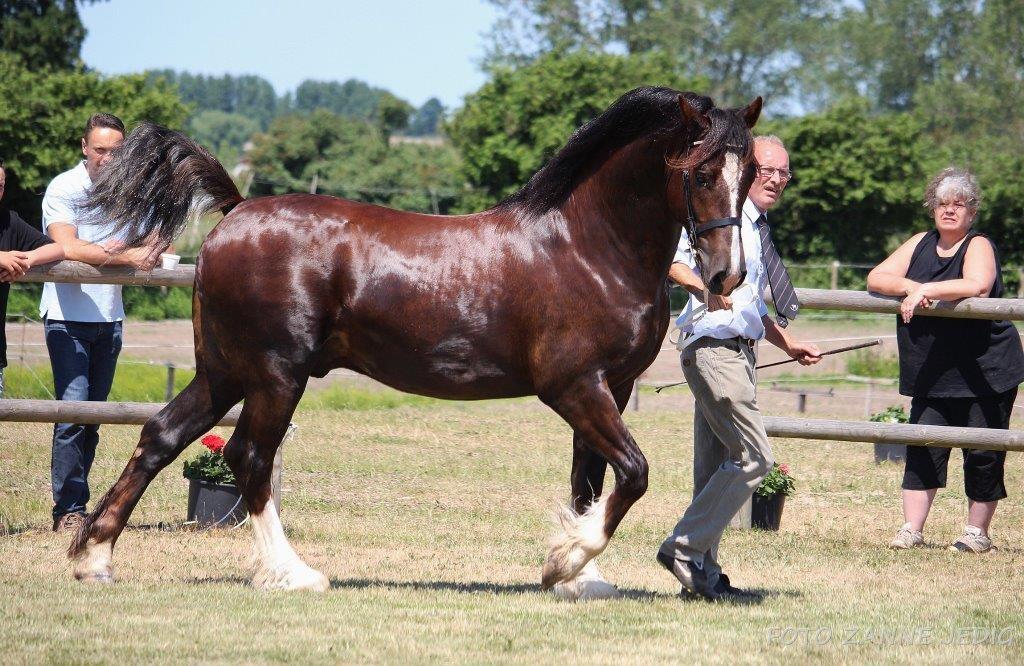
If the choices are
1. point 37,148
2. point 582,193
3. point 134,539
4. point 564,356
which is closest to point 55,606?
point 134,539

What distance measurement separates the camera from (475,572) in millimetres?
5812

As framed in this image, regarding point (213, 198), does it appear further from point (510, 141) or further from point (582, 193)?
point (510, 141)

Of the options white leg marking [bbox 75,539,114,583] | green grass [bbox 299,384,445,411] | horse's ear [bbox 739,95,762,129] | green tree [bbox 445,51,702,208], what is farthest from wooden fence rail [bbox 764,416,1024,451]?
green tree [bbox 445,51,702,208]

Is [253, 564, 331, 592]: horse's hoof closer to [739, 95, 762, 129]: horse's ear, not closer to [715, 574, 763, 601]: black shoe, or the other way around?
[715, 574, 763, 601]: black shoe

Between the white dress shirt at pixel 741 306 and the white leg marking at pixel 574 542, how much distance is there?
2.79 feet

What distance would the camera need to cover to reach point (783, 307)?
507cm

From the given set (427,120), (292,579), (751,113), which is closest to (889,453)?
(751,113)

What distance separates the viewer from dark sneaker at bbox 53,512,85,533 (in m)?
6.41

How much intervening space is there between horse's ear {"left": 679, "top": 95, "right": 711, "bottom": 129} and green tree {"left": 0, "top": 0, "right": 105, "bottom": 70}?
28863 mm

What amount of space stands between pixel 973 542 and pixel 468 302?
11.7ft

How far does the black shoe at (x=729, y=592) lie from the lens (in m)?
5.10

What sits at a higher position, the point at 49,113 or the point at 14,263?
the point at 49,113

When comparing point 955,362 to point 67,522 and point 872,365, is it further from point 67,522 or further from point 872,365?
point 872,365

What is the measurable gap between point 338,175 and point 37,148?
15829 millimetres
